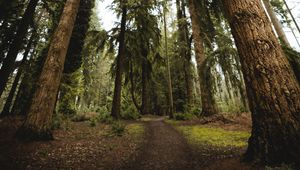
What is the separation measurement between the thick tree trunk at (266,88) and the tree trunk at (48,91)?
5500mm

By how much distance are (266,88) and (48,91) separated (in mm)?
5916

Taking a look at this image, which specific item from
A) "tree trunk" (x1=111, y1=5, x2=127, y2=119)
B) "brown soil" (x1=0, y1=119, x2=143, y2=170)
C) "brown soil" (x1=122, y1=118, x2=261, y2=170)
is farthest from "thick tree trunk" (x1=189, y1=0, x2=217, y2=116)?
"brown soil" (x1=0, y1=119, x2=143, y2=170)

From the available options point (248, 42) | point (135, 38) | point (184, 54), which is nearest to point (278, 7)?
point (184, 54)

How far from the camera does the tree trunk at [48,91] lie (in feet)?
17.9

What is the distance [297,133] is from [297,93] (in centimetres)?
59

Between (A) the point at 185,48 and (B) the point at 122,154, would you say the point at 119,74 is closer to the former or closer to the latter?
(A) the point at 185,48

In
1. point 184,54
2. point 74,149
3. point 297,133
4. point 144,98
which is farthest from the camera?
point 144,98

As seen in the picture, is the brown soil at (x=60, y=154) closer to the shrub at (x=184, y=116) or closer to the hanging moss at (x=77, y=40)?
the shrub at (x=184, y=116)

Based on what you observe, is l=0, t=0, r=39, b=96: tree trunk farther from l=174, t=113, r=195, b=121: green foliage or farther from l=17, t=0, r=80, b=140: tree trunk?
l=174, t=113, r=195, b=121: green foliage

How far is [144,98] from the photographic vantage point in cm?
2120

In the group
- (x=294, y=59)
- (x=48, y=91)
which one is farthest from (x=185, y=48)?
(x=48, y=91)

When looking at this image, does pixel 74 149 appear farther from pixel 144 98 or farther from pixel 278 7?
pixel 278 7

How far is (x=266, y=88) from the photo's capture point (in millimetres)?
2855

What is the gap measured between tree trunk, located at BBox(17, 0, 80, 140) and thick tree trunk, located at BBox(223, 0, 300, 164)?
18.0ft
